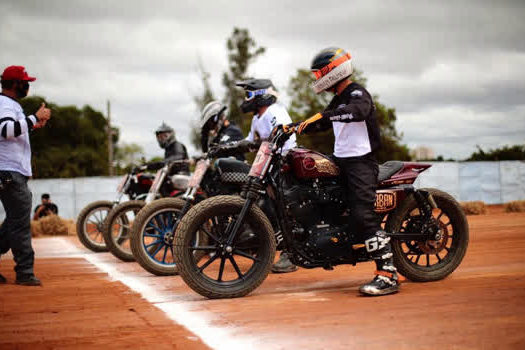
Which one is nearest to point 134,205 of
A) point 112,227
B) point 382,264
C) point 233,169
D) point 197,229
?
point 112,227

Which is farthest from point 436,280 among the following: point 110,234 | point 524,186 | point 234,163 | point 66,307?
point 524,186

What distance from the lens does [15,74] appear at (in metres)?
6.81

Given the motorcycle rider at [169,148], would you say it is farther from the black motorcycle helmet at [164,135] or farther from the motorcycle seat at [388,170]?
the motorcycle seat at [388,170]

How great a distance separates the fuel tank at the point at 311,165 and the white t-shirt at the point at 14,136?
2880mm

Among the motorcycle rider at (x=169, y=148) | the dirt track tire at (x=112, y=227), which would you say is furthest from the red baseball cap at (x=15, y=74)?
the motorcycle rider at (x=169, y=148)

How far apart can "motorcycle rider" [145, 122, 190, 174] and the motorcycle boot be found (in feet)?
15.1

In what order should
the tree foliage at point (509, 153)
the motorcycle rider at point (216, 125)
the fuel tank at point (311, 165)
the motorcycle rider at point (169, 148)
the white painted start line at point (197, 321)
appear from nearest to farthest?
the white painted start line at point (197, 321), the fuel tank at point (311, 165), the motorcycle rider at point (216, 125), the motorcycle rider at point (169, 148), the tree foliage at point (509, 153)

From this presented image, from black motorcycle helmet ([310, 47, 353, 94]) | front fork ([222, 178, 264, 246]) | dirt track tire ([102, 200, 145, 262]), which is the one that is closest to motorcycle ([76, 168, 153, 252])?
dirt track tire ([102, 200, 145, 262])

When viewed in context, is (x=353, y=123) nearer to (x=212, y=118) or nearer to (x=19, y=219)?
(x=212, y=118)

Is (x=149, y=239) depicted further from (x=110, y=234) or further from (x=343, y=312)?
(x=343, y=312)

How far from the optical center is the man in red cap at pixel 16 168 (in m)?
6.52

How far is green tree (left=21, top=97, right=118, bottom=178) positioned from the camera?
194 ft

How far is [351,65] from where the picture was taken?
569 cm

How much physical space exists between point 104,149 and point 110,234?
59275 millimetres
